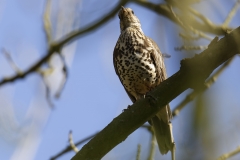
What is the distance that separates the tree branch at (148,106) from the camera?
3053 millimetres

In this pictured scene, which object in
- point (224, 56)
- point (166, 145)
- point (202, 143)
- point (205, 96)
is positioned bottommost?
point (202, 143)

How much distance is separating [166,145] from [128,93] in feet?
3.03

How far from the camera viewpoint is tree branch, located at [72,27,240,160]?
3.05 metres

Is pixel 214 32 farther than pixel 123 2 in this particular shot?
No

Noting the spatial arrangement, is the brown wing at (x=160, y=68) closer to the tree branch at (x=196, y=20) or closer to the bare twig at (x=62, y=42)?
the tree branch at (x=196, y=20)

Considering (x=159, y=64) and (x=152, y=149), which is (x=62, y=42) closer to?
(x=159, y=64)

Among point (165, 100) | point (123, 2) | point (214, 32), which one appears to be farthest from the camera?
point (123, 2)

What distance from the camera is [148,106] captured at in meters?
3.58

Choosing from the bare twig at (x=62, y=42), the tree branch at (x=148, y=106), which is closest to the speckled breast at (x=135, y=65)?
the bare twig at (x=62, y=42)

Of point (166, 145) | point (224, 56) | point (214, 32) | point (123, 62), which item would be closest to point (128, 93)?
point (123, 62)

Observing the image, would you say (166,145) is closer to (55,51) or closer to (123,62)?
(123,62)

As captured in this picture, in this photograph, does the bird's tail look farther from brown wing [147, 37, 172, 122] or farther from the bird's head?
the bird's head

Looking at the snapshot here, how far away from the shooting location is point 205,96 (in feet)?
4.57

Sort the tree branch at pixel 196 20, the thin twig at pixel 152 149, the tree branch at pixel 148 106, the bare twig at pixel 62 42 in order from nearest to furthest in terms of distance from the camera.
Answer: the tree branch at pixel 148 106, the thin twig at pixel 152 149, the tree branch at pixel 196 20, the bare twig at pixel 62 42
